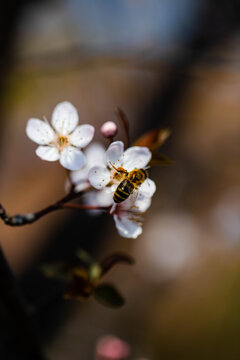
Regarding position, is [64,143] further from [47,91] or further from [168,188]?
[47,91]

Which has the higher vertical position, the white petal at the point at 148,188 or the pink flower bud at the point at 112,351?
the white petal at the point at 148,188

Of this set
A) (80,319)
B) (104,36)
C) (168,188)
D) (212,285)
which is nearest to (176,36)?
(104,36)

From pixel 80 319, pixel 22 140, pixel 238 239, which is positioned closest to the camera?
pixel 80 319

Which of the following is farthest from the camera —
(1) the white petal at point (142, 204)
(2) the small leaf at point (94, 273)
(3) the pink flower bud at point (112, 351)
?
(3) the pink flower bud at point (112, 351)

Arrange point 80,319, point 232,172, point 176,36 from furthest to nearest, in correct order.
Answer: point 232,172, point 176,36, point 80,319

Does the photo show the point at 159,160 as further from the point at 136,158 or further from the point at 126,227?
the point at 126,227

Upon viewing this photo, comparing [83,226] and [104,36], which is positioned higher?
[104,36]

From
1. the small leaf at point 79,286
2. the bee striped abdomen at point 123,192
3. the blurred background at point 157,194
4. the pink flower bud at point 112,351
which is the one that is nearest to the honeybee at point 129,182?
the bee striped abdomen at point 123,192

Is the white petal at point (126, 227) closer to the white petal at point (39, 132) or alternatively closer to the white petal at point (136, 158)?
the white petal at point (136, 158)

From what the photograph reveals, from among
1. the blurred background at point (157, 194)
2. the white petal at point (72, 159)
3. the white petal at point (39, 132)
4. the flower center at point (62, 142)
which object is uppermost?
the white petal at point (39, 132)
